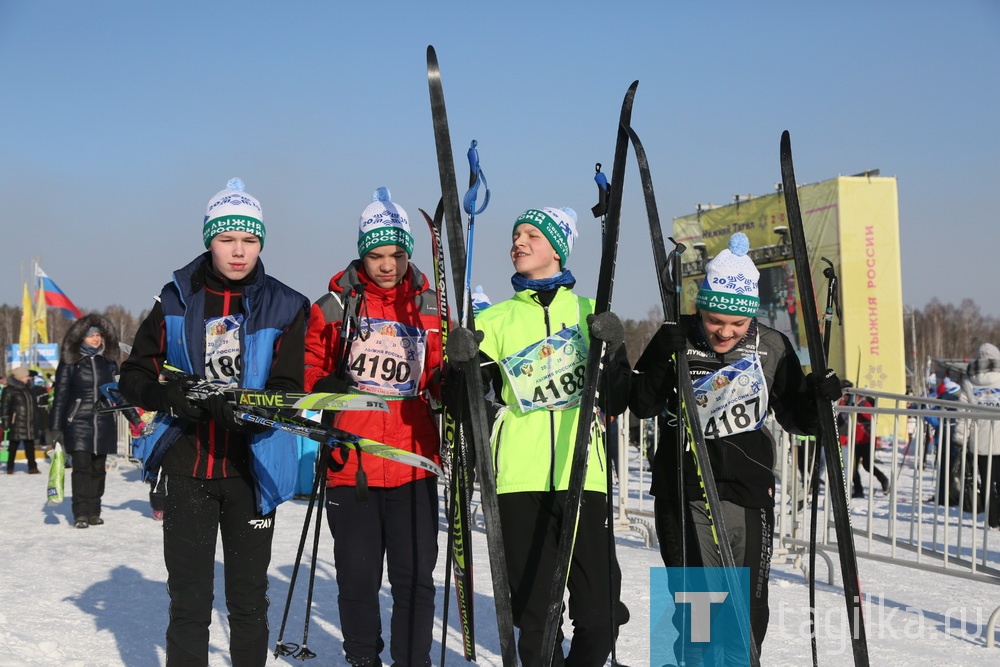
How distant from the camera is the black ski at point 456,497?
335 cm

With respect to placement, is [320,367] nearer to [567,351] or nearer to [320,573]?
[567,351]

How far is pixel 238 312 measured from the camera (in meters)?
3.28

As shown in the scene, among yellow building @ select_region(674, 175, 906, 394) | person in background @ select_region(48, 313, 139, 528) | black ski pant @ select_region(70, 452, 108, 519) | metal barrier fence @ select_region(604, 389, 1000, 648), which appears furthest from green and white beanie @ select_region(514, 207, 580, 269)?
yellow building @ select_region(674, 175, 906, 394)

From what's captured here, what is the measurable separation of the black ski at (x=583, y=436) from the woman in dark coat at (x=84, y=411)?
7.18 m

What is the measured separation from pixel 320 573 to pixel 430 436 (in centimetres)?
321

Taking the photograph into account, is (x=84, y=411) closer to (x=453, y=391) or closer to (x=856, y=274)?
(x=453, y=391)

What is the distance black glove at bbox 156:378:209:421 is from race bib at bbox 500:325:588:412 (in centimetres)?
108

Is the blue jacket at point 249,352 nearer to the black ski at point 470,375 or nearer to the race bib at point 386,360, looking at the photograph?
the race bib at point 386,360

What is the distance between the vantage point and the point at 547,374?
327 centimetres

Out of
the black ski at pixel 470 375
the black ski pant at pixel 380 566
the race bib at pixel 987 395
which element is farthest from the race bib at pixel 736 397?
the race bib at pixel 987 395

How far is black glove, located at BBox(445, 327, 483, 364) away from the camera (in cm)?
297

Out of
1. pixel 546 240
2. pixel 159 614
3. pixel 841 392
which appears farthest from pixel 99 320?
pixel 841 392

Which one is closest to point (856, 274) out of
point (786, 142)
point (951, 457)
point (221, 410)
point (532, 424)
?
point (951, 457)

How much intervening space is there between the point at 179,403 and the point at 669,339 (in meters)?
1.70
